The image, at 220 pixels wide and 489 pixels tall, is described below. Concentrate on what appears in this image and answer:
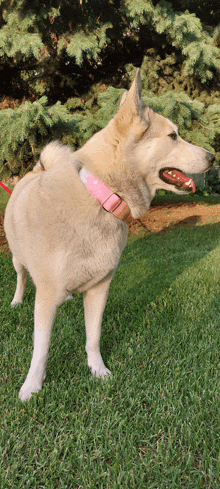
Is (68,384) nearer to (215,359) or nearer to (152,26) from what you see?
(215,359)

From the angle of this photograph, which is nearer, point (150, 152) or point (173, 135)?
point (150, 152)

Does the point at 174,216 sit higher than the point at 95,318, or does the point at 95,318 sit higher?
the point at 95,318

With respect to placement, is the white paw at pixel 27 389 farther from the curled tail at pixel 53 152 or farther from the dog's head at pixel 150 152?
the curled tail at pixel 53 152

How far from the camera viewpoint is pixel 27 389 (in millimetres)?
2088

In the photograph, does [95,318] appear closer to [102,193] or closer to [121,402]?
[121,402]

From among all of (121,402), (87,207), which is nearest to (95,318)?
(121,402)

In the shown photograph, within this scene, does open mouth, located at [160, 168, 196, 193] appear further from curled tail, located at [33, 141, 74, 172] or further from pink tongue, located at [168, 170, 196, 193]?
curled tail, located at [33, 141, 74, 172]

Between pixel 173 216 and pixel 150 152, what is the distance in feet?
19.3

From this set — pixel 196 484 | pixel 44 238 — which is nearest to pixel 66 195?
pixel 44 238

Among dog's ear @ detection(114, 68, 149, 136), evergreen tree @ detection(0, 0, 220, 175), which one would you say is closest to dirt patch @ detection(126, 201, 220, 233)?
evergreen tree @ detection(0, 0, 220, 175)

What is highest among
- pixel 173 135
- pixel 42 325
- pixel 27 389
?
pixel 173 135

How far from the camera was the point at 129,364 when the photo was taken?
2.51 meters

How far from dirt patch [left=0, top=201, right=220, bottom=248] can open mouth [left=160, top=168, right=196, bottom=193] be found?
15.3ft

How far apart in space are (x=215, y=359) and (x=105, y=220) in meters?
1.48
